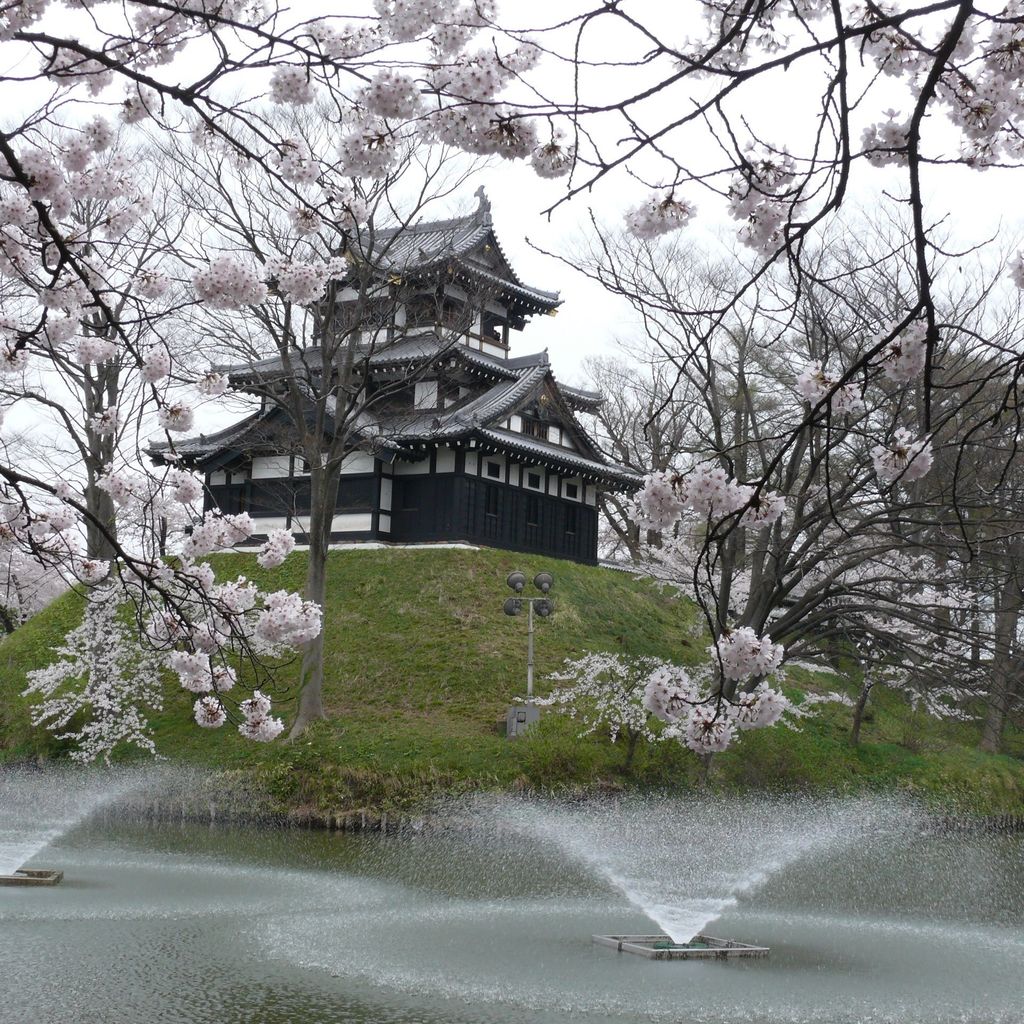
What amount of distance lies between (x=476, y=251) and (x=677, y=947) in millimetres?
25474

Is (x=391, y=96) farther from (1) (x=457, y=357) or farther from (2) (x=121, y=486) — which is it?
(1) (x=457, y=357)

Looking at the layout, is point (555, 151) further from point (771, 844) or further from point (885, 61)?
point (771, 844)

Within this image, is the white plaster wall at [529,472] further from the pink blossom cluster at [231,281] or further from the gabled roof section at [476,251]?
the pink blossom cluster at [231,281]

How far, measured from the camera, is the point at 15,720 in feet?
79.9

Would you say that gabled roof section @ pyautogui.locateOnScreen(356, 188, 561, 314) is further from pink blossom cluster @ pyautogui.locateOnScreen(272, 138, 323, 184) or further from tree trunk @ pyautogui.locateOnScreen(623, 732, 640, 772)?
pink blossom cluster @ pyautogui.locateOnScreen(272, 138, 323, 184)

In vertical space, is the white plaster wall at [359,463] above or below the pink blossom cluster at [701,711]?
above

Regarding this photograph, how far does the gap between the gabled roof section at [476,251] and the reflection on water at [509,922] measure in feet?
54.5

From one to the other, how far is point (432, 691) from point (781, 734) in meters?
6.98

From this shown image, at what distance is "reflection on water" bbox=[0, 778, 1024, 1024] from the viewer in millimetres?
8469

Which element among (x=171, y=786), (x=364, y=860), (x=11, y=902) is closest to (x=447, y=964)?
(x=11, y=902)

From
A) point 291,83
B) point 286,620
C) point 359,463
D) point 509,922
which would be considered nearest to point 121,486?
point 286,620

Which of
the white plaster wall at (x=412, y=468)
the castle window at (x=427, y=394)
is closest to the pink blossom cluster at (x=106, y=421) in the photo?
the white plaster wall at (x=412, y=468)

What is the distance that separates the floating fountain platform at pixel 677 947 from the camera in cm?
1003

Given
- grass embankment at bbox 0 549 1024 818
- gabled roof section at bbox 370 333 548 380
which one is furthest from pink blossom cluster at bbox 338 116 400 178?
gabled roof section at bbox 370 333 548 380
